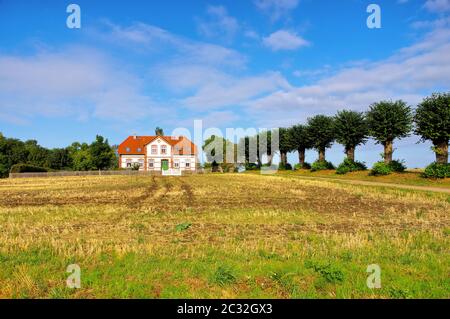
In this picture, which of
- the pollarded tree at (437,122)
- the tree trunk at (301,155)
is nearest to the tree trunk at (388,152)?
the pollarded tree at (437,122)

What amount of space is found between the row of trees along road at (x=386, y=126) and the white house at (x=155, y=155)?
36755mm

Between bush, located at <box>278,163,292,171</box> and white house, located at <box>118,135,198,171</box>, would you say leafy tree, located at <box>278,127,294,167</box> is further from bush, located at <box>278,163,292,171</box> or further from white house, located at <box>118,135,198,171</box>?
white house, located at <box>118,135,198,171</box>

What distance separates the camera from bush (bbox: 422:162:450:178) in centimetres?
3353

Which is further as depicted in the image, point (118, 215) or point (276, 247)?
point (118, 215)

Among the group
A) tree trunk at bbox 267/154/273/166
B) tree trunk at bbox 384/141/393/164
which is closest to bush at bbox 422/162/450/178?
tree trunk at bbox 384/141/393/164

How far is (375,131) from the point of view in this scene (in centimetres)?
4278

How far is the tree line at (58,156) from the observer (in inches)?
2982

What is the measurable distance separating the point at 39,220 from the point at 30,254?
6152 mm

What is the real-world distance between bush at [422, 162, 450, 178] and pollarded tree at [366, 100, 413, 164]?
710 centimetres

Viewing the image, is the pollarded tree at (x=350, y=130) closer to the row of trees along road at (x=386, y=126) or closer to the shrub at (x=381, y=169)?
the row of trees along road at (x=386, y=126)

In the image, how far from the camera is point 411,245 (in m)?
9.40

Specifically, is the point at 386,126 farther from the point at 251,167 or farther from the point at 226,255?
the point at 251,167
